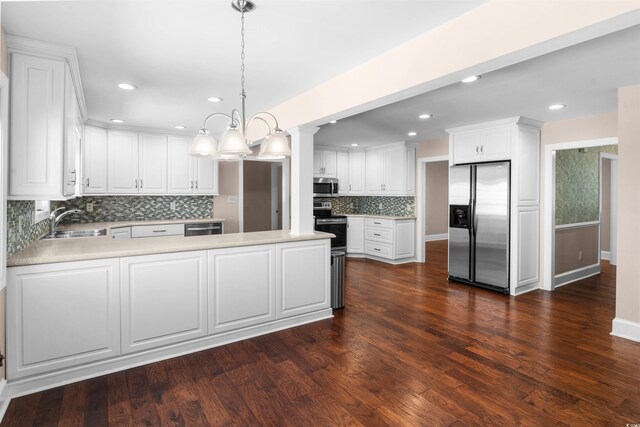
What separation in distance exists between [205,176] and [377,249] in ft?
11.5

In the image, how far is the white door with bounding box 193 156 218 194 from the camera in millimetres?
5887

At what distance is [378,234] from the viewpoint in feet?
22.6

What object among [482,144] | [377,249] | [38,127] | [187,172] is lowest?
[377,249]

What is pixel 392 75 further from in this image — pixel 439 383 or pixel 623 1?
pixel 439 383

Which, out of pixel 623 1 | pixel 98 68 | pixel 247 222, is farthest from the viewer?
pixel 247 222

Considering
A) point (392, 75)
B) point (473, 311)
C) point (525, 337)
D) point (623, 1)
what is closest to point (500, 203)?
point (473, 311)

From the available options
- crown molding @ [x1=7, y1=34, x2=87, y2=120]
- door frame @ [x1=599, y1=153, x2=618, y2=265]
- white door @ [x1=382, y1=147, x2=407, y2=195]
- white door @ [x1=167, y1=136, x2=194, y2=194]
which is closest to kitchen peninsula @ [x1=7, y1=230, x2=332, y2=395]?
crown molding @ [x1=7, y1=34, x2=87, y2=120]

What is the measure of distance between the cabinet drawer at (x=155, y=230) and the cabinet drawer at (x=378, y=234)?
3.54m

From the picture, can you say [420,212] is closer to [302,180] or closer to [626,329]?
[302,180]

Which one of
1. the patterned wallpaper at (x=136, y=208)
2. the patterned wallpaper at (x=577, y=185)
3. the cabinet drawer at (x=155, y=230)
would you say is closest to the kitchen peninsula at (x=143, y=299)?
the patterned wallpaper at (x=136, y=208)

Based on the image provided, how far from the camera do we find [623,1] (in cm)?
146

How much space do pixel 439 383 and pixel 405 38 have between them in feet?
7.83

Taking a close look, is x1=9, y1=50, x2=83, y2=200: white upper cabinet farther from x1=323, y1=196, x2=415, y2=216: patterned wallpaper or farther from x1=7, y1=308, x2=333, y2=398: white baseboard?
x1=323, y1=196, x2=415, y2=216: patterned wallpaper

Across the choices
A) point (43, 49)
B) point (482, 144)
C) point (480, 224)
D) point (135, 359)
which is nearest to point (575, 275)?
point (480, 224)
